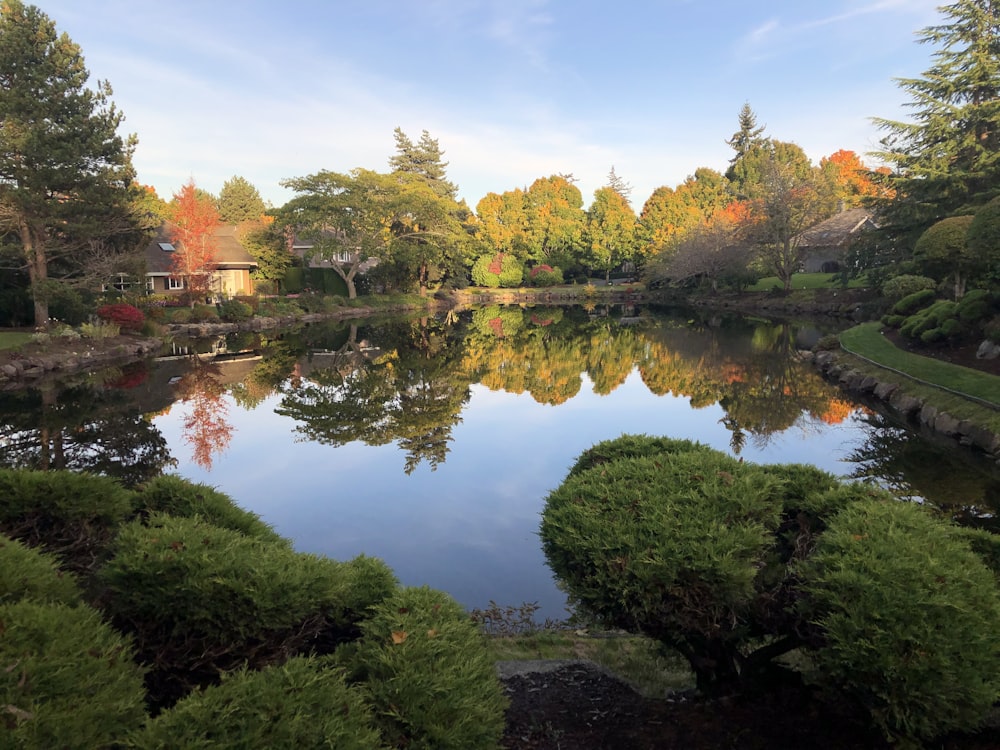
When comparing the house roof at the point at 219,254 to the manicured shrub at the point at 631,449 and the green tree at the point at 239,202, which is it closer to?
the green tree at the point at 239,202

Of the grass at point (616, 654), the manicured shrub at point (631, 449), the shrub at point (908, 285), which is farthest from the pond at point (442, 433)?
the shrub at point (908, 285)

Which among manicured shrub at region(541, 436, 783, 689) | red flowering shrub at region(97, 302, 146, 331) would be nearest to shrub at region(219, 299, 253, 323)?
red flowering shrub at region(97, 302, 146, 331)

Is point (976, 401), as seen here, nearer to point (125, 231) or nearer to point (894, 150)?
point (894, 150)

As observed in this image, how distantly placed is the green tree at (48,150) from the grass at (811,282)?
39142mm

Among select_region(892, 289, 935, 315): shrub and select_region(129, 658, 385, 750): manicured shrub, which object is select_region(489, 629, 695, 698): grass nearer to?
select_region(129, 658, 385, 750): manicured shrub

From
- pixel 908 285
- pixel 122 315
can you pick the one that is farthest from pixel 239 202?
pixel 908 285

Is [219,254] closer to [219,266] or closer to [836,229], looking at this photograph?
[219,266]

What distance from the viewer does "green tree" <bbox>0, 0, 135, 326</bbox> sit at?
20422mm

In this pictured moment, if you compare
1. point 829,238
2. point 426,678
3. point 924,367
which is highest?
point 829,238

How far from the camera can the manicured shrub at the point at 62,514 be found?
285 cm

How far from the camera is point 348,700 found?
2152 millimetres

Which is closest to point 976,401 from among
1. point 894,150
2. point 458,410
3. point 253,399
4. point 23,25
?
point 458,410

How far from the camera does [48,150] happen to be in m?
20.5

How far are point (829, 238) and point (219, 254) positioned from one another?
44.7 m
